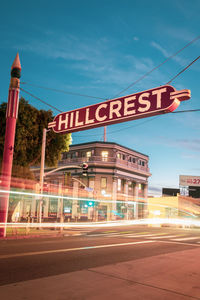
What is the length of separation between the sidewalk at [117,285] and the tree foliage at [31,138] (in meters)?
15.8

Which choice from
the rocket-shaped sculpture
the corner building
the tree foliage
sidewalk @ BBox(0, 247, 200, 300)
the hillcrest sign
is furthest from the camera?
the corner building

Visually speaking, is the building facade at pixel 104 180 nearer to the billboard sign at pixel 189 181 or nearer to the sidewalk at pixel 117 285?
the billboard sign at pixel 189 181

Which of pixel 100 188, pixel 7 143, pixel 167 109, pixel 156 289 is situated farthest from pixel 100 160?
pixel 156 289

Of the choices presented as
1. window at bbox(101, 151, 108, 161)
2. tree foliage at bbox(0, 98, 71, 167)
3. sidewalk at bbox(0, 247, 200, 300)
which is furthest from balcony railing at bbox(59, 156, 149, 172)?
sidewalk at bbox(0, 247, 200, 300)

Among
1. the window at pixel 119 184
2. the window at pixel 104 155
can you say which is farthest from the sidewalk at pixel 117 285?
the window at pixel 119 184

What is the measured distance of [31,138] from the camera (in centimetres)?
2372

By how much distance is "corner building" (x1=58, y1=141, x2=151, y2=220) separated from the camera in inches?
2100

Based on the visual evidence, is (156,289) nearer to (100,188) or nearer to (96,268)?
(96,268)

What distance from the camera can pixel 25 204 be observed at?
6031cm

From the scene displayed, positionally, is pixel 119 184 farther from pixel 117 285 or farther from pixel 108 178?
pixel 117 285

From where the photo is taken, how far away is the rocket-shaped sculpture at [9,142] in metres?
17.7

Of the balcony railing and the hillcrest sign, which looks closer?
the hillcrest sign

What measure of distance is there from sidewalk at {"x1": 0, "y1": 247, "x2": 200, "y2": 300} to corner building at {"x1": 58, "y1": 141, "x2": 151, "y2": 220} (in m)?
42.0

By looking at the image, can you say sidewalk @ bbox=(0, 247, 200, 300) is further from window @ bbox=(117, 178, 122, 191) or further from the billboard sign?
the billboard sign
